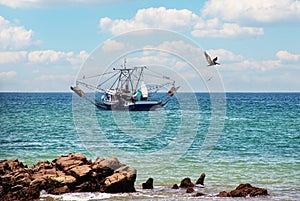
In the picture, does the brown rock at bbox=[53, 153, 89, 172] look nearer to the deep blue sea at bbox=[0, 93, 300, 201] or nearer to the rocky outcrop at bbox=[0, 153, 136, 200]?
the rocky outcrop at bbox=[0, 153, 136, 200]

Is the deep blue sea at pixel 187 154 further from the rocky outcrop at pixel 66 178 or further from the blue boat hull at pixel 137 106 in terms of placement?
the blue boat hull at pixel 137 106

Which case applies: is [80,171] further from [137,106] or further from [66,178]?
[137,106]

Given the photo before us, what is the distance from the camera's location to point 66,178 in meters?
25.2

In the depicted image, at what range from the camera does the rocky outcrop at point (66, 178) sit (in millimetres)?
24016

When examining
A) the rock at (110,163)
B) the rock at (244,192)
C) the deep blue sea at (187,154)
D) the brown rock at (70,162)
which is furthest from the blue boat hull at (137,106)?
the rock at (244,192)

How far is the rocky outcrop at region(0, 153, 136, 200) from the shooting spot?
2402 cm

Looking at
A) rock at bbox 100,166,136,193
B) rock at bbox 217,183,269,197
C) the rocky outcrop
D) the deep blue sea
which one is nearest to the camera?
the rocky outcrop

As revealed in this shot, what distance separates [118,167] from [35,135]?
35.6 metres

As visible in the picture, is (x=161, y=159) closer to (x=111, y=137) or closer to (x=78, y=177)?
(x=78, y=177)

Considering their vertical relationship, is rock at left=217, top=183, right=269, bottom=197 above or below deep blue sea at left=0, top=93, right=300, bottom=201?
above

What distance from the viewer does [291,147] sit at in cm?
4962

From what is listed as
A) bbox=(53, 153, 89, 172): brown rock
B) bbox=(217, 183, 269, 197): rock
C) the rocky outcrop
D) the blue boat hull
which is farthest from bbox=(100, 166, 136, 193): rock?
the blue boat hull

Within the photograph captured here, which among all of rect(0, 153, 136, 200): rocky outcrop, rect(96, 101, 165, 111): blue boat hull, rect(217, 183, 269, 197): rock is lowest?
rect(217, 183, 269, 197): rock

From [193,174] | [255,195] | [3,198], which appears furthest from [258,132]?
[3,198]
